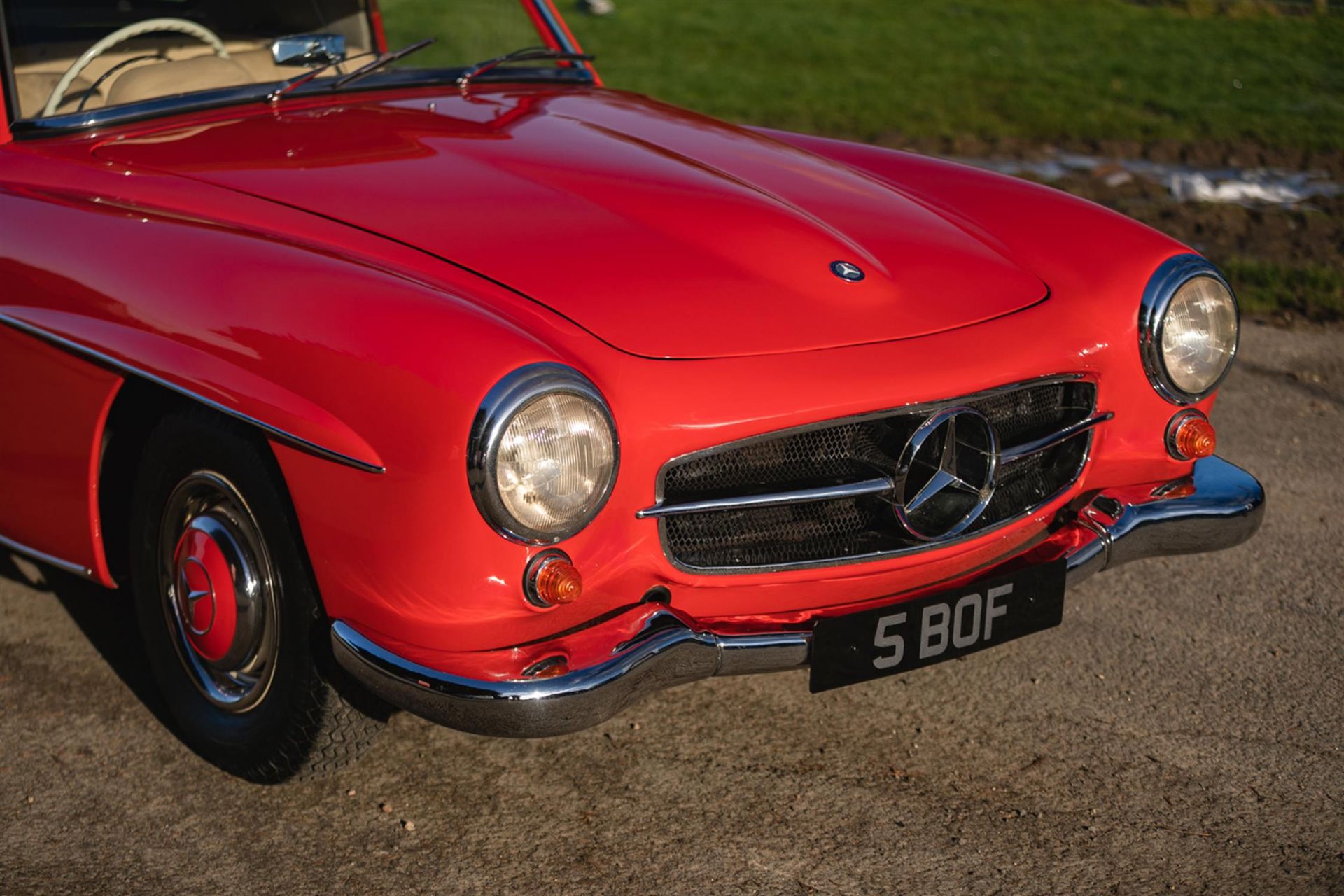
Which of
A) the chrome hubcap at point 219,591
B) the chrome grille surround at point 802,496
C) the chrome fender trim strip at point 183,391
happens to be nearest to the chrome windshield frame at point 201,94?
the chrome fender trim strip at point 183,391

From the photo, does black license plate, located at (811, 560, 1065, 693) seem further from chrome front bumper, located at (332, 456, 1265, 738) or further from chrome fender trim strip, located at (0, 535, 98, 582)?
chrome fender trim strip, located at (0, 535, 98, 582)

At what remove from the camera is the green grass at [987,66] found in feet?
29.7

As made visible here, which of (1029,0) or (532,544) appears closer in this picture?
(532,544)

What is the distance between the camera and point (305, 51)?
12.0ft

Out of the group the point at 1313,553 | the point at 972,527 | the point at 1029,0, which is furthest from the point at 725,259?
the point at 1029,0

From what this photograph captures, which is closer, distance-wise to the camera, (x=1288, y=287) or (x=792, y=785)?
(x=792, y=785)

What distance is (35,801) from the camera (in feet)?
8.97

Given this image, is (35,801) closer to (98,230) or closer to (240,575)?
(240,575)

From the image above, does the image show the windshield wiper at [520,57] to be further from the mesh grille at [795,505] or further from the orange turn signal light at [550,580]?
the orange turn signal light at [550,580]

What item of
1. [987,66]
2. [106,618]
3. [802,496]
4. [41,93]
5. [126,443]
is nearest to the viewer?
[802,496]

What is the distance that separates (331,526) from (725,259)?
896 mm

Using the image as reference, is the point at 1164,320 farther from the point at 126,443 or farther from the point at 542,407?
the point at 126,443

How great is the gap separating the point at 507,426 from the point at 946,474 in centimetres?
86

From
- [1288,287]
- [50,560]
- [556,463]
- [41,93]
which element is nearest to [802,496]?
[556,463]
